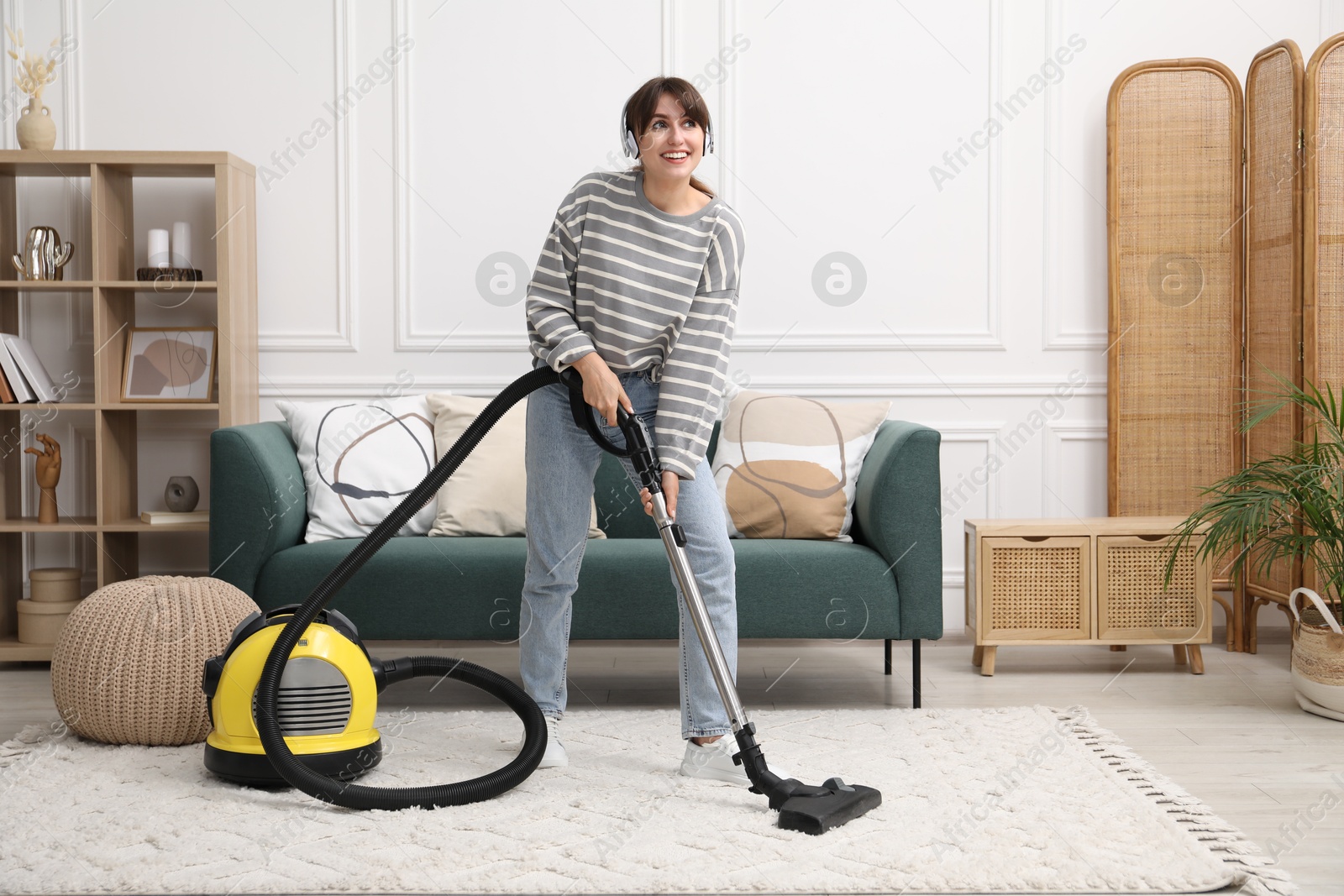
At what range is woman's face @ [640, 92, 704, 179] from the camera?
1.93 m

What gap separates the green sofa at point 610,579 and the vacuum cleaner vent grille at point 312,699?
0.65 m

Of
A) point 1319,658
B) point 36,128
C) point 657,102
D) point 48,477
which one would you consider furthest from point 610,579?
point 36,128

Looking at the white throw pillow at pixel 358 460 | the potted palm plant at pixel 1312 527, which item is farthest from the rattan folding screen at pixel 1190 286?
the white throw pillow at pixel 358 460

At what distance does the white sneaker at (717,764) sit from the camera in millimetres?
2025

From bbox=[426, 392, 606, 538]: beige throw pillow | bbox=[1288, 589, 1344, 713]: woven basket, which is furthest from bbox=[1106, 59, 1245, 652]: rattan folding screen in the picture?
bbox=[426, 392, 606, 538]: beige throw pillow

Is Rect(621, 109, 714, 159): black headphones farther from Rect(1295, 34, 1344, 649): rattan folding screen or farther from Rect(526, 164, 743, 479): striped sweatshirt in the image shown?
Rect(1295, 34, 1344, 649): rattan folding screen

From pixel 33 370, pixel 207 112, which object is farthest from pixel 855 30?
pixel 33 370

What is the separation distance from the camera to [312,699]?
192 centimetres

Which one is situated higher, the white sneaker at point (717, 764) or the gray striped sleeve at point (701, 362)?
the gray striped sleeve at point (701, 362)

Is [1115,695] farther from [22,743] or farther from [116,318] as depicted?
[116,318]

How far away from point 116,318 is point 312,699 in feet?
6.29

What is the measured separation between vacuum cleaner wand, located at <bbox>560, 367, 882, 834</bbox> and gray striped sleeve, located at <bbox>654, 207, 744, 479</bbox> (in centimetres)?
8

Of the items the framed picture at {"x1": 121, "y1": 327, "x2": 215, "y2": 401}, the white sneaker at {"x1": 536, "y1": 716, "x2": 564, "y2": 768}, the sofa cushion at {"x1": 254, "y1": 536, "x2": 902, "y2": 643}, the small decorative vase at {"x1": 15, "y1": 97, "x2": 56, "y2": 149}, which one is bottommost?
the white sneaker at {"x1": 536, "y1": 716, "x2": 564, "y2": 768}

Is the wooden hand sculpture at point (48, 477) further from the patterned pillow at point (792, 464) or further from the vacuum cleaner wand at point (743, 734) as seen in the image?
the vacuum cleaner wand at point (743, 734)
